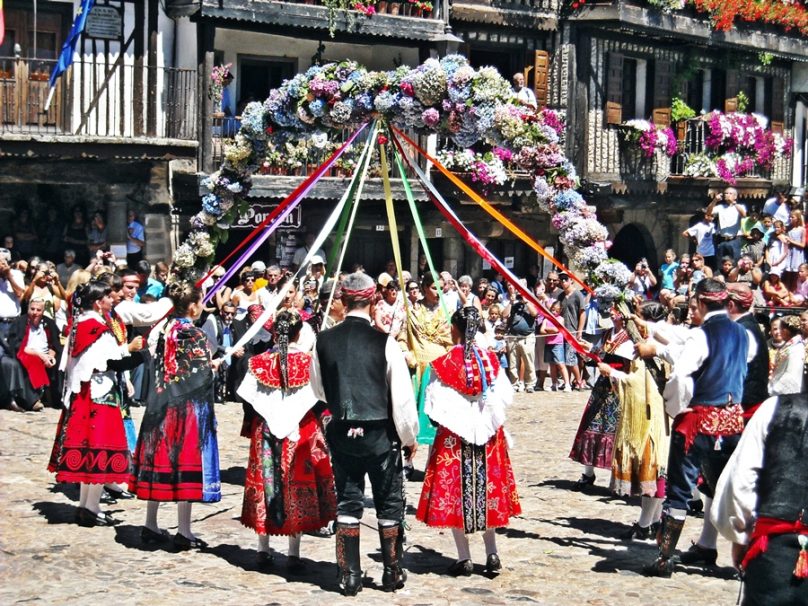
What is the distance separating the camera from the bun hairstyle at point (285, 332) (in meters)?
9.65

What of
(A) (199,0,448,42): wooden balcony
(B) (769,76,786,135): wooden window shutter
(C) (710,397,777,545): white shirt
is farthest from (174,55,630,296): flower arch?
(B) (769,76,786,135): wooden window shutter

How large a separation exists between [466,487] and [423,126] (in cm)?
383

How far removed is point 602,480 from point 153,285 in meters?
7.43

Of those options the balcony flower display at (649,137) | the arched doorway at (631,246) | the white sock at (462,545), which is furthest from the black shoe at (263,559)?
the arched doorway at (631,246)

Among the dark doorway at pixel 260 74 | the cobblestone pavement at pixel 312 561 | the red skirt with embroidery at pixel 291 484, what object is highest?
the dark doorway at pixel 260 74

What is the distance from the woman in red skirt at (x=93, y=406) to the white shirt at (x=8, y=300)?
6494 millimetres

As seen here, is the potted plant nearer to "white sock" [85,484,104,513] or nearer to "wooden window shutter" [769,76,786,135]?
"wooden window shutter" [769,76,786,135]

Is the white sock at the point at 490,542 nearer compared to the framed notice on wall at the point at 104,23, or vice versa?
the white sock at the point at 490,542

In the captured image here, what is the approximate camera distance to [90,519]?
1069cm

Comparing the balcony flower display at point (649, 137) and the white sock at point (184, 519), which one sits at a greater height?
the balcony flower display at point (649, 137)

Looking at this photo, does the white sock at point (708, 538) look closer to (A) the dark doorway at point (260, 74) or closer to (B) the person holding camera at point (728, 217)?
(A) the dark doorway at point (260, 74)

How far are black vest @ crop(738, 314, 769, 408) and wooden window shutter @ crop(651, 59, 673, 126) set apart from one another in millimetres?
21182

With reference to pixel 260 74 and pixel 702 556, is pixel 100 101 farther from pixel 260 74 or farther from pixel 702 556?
pixel 702 556

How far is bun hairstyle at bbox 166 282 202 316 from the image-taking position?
10.1 meters
